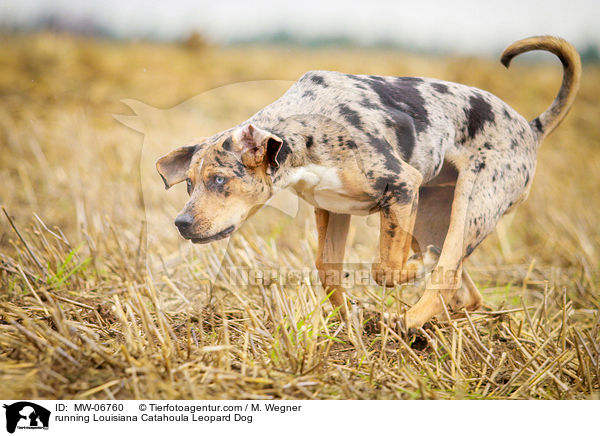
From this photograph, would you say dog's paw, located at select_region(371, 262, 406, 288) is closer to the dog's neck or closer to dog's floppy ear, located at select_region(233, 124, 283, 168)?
the dog's neck

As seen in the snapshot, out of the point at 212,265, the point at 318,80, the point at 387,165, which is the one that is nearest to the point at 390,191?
the point at 387,165

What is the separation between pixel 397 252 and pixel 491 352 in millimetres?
734

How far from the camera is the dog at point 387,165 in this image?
102 inches

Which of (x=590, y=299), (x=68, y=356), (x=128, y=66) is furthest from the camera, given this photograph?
(x=128, y=66)

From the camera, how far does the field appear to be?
98.7 inches

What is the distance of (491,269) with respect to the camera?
4840mm

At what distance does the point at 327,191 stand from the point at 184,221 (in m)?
0.78
